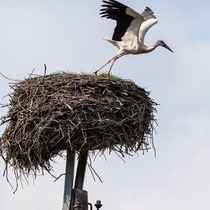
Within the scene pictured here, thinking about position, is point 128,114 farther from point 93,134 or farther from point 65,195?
point 65,195

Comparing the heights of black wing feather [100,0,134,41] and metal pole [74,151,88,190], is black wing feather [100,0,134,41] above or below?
above

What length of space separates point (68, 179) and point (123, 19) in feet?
9.95

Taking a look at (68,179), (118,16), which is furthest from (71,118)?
(118,16)

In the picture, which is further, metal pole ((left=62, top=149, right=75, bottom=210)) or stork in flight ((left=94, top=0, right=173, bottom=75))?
stork in flight ((left=94, top=0, right=173, bottom=75))

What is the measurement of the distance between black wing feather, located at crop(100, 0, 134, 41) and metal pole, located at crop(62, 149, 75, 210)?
2.59 m

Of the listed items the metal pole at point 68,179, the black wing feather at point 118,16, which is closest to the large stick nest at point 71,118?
the metal pole at point 68,179

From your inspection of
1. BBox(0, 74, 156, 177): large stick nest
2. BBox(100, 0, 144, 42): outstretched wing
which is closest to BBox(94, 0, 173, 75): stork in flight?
BBox(100, 0, 144, 42): outstretched wing

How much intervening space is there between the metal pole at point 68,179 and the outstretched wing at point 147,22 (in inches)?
113

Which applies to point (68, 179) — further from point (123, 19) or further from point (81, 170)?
point (123, 19)

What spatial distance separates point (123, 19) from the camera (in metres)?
10.5

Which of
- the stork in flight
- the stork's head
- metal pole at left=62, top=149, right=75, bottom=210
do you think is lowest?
metal pole at left=62, top=149, right=75, bottom=210

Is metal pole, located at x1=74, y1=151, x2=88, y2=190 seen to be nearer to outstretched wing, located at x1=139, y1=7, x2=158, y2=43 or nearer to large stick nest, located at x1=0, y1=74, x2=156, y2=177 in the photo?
large stick nest, located at x1=0, y1=74, x2=156, y2=177

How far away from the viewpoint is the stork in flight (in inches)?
407

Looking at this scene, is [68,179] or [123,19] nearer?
[68,179]
